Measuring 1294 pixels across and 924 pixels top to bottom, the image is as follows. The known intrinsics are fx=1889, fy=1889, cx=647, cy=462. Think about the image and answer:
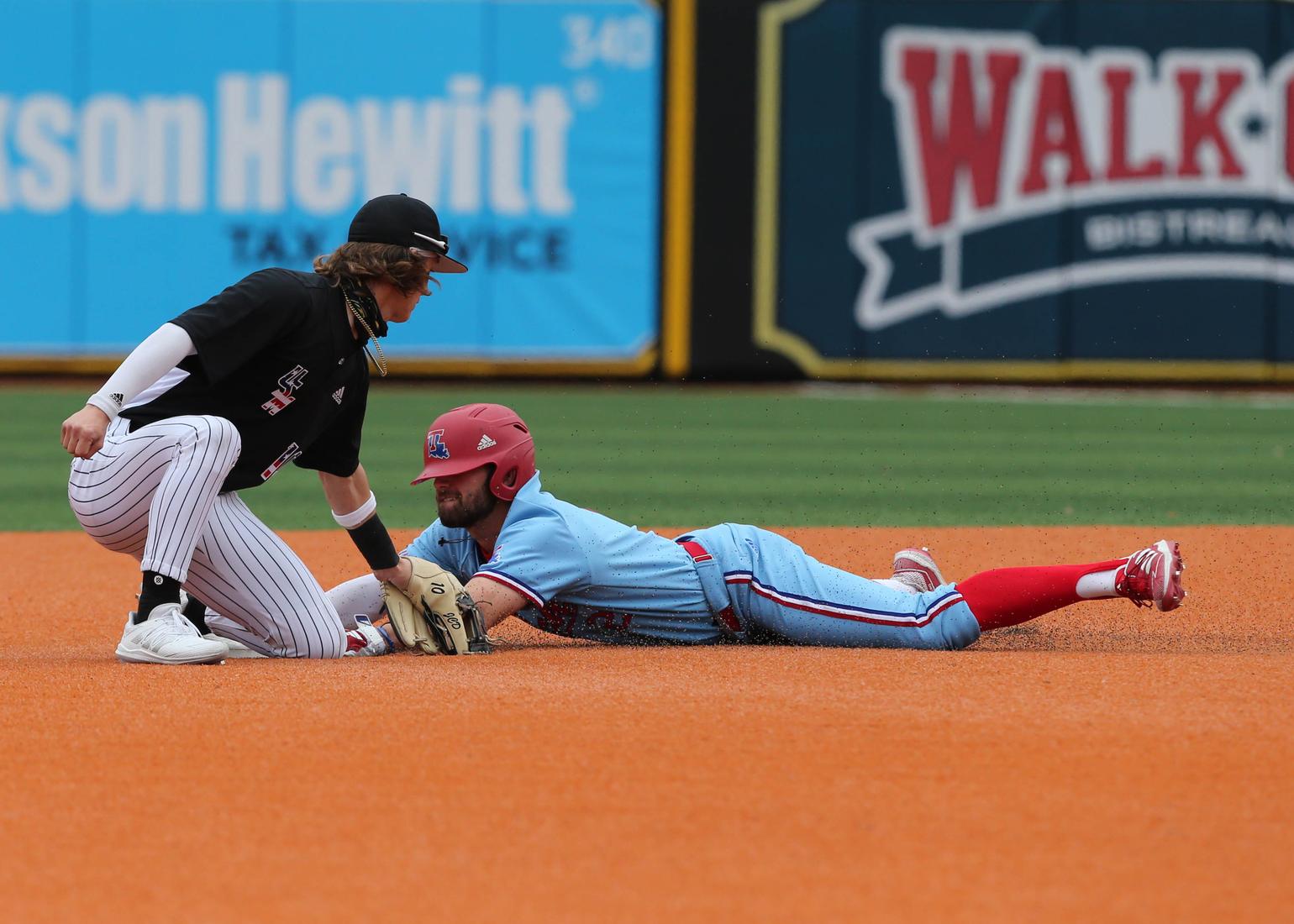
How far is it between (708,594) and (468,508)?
0.69 metres

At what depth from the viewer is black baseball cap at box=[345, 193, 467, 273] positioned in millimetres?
4789

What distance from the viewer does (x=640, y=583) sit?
5.00 metres

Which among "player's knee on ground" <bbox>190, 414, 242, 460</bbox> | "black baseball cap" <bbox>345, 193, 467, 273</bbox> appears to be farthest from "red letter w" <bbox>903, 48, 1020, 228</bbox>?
"player's knee on ground" <bbox>190, 414, 242, 460</bbox>

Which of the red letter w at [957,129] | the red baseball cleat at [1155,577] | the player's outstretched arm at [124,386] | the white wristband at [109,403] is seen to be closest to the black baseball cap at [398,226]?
the player's outstretched arm at [124,386]

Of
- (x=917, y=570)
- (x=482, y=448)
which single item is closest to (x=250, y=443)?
(x=482, y=448)

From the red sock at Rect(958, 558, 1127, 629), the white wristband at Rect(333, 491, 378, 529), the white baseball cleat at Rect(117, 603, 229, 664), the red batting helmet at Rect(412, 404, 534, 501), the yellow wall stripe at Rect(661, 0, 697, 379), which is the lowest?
the white baseball cleat at Rect(117, 603, 229, 664)

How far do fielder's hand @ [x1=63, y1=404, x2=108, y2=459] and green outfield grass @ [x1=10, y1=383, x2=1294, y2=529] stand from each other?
14.7ft

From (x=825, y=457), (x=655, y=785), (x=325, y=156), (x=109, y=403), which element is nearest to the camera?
(x=655, y=785)

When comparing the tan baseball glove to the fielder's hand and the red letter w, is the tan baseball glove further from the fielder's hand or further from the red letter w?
the red letter w

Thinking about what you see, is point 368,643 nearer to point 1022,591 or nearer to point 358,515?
point 358,515

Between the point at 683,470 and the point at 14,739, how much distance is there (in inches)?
293

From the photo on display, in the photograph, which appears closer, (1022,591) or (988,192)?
(1022,591)

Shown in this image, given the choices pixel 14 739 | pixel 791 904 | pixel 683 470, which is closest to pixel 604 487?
pixel 683 470

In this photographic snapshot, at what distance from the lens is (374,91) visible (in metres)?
16.4
